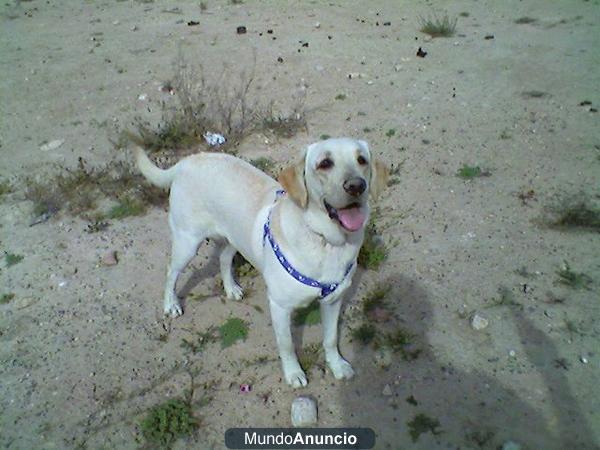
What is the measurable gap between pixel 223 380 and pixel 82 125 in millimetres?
4629

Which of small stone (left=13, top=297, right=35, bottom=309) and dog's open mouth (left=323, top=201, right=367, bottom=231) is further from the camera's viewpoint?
small stone (left=13, top=297, right=35, bottom=309)

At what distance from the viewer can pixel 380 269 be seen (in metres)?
3.73

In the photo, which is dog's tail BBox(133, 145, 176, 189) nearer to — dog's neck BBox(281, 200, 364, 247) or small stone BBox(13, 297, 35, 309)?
dog's neck BBox(281, 200, 364, 247)

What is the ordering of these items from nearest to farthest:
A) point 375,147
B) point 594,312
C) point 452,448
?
point 452,448, point 594,312, point 375,147

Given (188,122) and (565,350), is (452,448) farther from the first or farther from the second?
(188,122)

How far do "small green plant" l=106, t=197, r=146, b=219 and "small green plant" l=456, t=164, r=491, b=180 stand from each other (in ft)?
11.1

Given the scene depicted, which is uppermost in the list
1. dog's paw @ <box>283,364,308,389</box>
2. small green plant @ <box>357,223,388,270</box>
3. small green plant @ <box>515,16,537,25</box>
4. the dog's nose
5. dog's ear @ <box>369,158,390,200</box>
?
the dog's nose

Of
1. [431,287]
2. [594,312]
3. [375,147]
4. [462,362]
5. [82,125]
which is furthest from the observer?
[82,125]

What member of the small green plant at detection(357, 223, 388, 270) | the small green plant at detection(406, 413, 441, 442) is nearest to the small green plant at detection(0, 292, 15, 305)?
the small green plant at detection(357, 223, 388, 270)

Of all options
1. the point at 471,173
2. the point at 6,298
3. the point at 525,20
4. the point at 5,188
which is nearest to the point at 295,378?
the point at 6,298

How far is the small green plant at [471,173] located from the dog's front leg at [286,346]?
9.47 ft

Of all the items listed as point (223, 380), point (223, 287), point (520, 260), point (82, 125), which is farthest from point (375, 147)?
point (82, 125)

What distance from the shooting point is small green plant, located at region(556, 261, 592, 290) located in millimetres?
3362

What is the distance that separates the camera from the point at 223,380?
2957 millimetres
